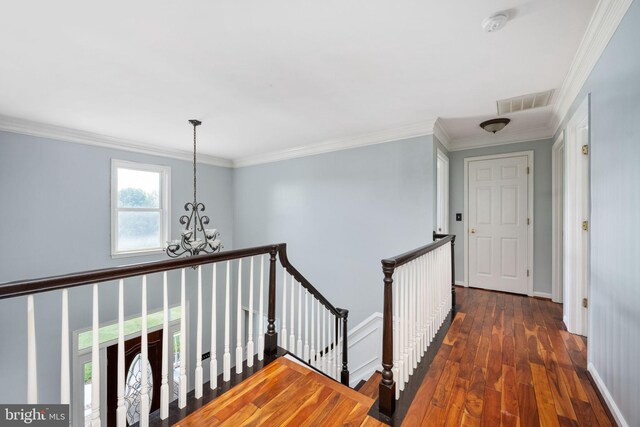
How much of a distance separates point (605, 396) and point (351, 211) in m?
2.96

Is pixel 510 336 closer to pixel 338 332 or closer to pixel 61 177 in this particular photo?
pixel 338 332

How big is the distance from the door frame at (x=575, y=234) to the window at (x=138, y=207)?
18.0ft

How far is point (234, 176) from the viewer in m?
5.82

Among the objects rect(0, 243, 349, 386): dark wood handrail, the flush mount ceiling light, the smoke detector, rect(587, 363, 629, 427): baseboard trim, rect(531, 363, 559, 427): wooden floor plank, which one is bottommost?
rect(531, 363, 559, 427): wooden floor plank

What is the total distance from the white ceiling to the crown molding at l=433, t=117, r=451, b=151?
4.9 inches

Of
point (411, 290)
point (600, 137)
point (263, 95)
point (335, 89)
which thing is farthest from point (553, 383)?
point (263, 95)

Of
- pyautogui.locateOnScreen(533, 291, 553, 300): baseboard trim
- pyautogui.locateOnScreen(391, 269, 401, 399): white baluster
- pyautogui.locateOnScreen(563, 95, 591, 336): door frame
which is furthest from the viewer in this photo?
pyautogui.locateOnScreen(533, 291, 553, 300): baseboard trim

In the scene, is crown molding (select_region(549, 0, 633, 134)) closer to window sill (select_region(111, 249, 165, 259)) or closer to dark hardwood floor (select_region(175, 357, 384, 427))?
dark hardwood floor (select_region(175, 357, 384, 427))

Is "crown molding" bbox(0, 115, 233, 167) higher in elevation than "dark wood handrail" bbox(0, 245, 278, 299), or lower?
higher

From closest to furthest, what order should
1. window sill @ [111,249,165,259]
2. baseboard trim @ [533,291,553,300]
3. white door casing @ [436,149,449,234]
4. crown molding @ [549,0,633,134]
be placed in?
crown molding @ [549,0,633,134] → baseboard trim @ [533,291,553,300] → white door casing @ [436,149,449,234] → window sill @ [111,249,165,259]

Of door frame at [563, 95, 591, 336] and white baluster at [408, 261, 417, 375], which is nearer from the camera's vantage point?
white baluster at [408, 261, 417, 375]

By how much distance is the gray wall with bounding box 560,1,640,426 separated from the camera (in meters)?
1.33

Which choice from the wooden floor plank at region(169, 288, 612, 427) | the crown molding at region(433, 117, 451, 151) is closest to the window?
the wooden floor plank at region(169, 288, 612, 427)

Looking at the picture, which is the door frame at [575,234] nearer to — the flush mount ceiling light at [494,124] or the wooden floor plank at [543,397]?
the flush mount ceiling light at [494,124]
